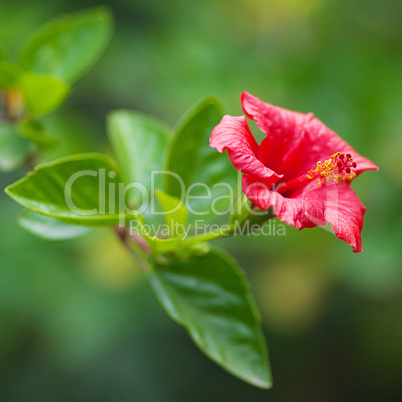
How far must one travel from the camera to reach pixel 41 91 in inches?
46.9

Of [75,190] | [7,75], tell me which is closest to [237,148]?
[75,190]

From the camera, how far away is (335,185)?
0.91 m

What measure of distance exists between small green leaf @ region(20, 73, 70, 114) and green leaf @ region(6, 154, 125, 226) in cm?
29

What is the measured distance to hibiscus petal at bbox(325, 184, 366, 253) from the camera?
80 centimetres

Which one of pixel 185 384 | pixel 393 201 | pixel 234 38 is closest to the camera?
pixel 393 201

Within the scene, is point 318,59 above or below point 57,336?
above

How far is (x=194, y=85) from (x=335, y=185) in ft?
4.57

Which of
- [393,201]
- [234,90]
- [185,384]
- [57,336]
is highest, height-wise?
[234,90]

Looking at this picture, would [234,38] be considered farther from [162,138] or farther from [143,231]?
[143,231]

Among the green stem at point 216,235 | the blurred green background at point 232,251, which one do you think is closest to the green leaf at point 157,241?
the green stem at point 216,235

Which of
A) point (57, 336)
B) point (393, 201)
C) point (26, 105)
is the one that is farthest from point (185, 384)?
point (26, 105)

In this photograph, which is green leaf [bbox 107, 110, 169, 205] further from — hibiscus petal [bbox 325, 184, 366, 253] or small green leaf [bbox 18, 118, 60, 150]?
hibiscus petal [bbox 325, 184, 366, 253]

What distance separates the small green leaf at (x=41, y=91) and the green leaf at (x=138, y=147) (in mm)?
132

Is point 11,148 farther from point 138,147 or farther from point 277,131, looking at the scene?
point 277,131
